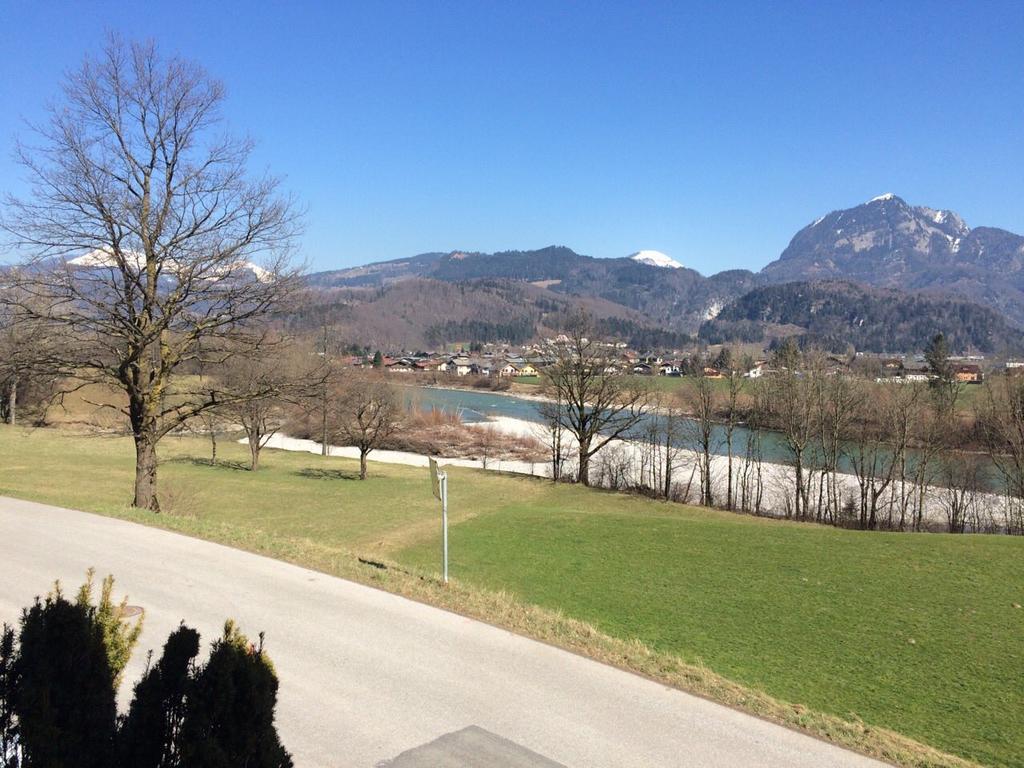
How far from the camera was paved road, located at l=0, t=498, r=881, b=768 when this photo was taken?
212 inches

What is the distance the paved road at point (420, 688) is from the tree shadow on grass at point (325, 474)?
2321 centimetres

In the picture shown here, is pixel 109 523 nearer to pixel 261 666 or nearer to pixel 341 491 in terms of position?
pixel 261 666

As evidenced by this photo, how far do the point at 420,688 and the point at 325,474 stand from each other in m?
29.3

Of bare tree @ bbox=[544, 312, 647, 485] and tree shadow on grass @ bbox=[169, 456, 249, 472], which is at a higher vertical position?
bare tree @ bbox=[544, 312, 647, 485]

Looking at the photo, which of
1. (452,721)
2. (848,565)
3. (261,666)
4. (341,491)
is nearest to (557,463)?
(341,491)

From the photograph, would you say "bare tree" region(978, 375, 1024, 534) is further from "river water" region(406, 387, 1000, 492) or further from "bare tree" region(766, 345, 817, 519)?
"bare tree" region(766, 345, 817, 519)

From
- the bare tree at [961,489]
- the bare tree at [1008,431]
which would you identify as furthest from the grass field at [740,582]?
the bare tree at [1008,431]

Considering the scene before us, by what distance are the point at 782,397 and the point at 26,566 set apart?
34.7 m

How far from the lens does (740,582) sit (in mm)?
13953

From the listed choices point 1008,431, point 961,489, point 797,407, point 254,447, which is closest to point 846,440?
point 797,407

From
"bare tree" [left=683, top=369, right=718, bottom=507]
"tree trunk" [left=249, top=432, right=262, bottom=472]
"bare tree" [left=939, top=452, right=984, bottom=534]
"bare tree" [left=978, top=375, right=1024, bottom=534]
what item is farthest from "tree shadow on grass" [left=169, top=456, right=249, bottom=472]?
"bare tree" [left=978, top=375, right=1024, bottom=534]

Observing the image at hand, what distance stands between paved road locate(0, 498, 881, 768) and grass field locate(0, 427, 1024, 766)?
730mm

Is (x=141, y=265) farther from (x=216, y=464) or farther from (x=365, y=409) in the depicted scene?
(x=216, y=464)

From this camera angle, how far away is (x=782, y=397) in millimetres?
36469
